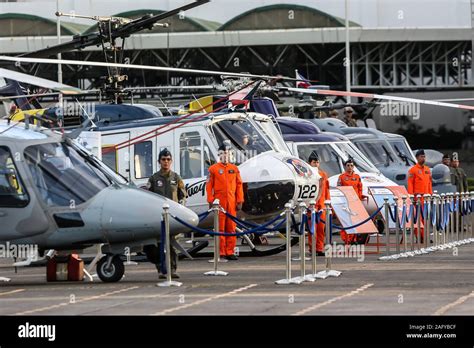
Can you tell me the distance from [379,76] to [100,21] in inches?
1728

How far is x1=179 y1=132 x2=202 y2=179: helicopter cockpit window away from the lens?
2294 cm

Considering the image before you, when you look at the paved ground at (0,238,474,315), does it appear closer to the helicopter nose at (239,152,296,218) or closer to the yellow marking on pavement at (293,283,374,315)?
the yellow marking on pavement at (293,283,374,315)

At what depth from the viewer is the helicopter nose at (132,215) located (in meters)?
17.0

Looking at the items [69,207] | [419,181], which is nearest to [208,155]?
[419,181]

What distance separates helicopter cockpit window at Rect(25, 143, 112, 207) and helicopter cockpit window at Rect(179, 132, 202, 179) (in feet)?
16.9

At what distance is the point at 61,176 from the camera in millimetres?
17625

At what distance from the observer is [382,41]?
62.5m

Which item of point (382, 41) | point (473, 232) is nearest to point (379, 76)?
point (382, 41)

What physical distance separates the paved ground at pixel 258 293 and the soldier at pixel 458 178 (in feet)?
35.5

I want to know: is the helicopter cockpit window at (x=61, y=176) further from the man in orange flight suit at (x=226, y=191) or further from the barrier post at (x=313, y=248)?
the man in orange flight suit at (x=226, y=191)

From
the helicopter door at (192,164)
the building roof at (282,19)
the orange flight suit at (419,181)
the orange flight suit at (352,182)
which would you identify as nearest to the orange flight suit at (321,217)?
the helicopter door at (192,164)

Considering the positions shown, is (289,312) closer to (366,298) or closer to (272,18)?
(366,298)

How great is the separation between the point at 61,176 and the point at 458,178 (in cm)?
1540
